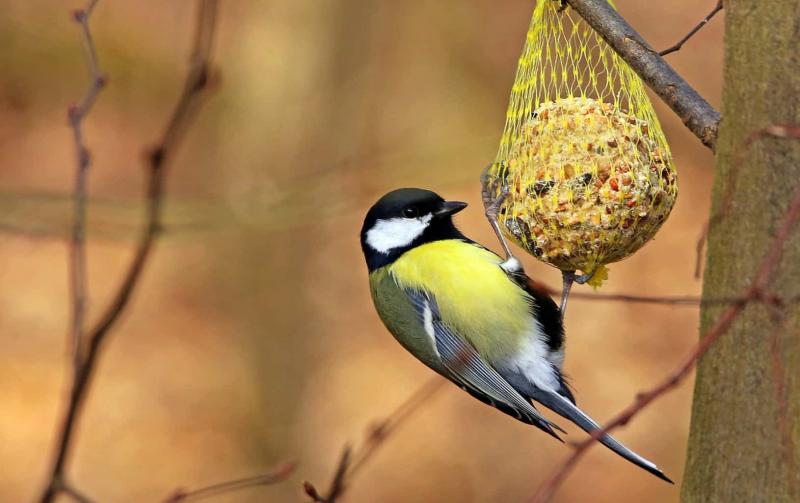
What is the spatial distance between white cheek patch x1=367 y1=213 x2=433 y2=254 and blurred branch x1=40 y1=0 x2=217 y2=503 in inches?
64.6

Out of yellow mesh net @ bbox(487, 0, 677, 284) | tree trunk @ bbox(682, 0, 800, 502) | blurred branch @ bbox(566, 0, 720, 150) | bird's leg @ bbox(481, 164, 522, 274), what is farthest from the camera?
bird's leg @ bbox(481, 164, 522, 274)

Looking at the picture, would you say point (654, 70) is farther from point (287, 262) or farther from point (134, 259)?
point (287, 262)

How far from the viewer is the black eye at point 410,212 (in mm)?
3072

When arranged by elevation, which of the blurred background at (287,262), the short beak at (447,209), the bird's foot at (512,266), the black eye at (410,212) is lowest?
the blurred background at (287,262)

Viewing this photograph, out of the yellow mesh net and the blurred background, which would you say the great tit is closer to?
the yellow mesh net

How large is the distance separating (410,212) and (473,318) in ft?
1.18

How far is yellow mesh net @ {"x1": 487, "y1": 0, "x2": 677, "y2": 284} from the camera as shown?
251 cm

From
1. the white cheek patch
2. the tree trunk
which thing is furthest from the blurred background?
the tree trunk

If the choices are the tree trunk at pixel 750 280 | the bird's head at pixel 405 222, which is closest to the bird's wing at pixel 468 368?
the bird's head at pixel 405 222

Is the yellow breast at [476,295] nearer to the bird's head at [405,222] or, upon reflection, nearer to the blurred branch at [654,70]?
the bird's head at [405,222]

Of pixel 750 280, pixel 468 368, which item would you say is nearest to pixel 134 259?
pixel 750 280

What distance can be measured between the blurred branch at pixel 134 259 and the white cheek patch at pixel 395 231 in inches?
64.6

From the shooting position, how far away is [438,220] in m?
3.11

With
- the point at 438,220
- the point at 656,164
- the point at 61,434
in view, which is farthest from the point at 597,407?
the point at 61,434
